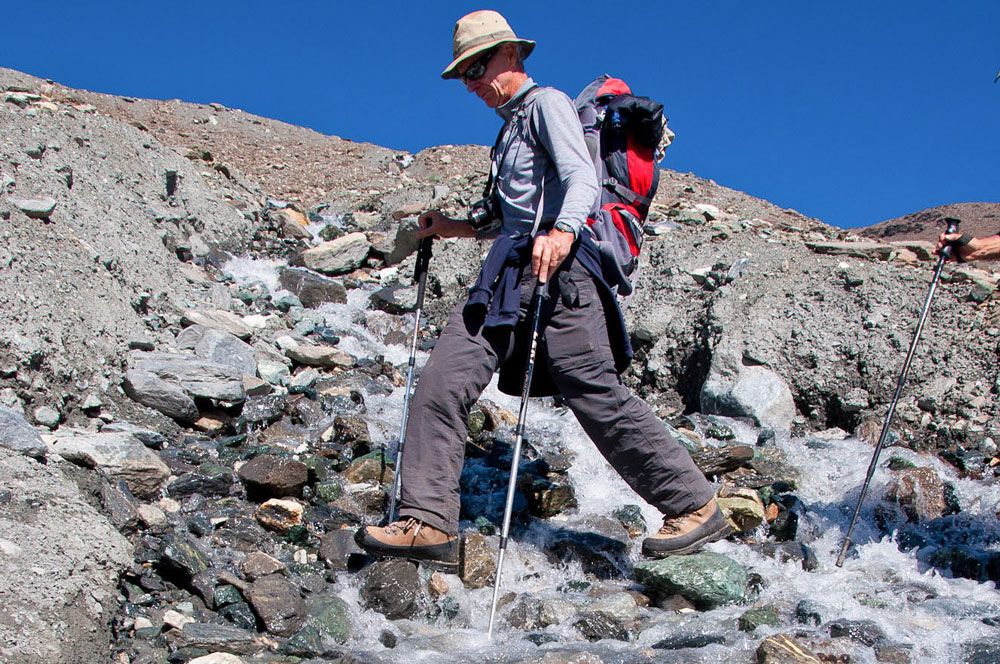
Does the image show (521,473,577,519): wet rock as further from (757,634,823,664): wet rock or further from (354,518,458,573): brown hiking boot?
(757,634,823,664): wet rock

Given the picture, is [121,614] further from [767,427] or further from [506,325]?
[767,427]

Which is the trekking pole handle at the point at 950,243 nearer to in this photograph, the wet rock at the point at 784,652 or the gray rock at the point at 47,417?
the wet rock at the point at 784,652

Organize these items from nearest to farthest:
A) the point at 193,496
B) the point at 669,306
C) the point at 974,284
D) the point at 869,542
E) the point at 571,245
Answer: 1. the point at 571,245
2. the point at 193,496
3. the point at 869,542
4. the point at 974,284
5. the point at 669,306

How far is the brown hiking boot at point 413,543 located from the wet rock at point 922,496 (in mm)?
3643

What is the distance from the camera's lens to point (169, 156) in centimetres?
1434

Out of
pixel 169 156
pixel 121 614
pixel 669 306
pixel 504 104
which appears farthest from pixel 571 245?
pixel 169 156

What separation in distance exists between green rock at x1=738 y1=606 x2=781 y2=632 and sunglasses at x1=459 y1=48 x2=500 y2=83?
2.93 m

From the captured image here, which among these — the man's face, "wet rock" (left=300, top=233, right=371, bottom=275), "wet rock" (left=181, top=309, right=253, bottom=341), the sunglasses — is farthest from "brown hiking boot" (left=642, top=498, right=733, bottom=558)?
"wet rock" (left=300, top=233, right=371, bottom=275)

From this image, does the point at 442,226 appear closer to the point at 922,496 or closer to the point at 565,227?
the point at 565,227

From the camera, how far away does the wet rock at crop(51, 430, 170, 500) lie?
16.8 ft

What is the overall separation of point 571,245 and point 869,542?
3029 mm

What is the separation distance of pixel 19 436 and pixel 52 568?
4.32ft

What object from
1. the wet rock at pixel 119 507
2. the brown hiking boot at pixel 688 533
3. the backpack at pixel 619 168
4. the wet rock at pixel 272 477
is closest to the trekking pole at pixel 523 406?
the backpack at pixel 619 168

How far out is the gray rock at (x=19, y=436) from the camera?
4.77m
